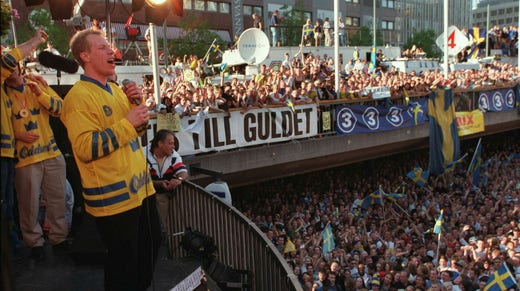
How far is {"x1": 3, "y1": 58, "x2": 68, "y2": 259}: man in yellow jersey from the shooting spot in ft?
13.0

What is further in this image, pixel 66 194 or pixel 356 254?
pixel 356 254

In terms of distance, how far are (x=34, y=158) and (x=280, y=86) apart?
9355 mm

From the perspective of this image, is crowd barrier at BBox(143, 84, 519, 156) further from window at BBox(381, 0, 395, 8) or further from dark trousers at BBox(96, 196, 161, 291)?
window at BBox(381, 0, 395, 8)

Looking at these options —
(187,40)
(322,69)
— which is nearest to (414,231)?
(322,69)

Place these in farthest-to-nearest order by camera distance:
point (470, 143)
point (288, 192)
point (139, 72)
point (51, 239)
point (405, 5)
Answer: point (405, 5)
point (470, 143)
point (139, 72)
point (288, 192)
point (51, 239)

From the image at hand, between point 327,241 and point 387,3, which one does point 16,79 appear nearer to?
point 327,241

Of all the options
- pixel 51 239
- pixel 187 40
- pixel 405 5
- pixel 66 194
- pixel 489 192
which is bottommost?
pixel 489 192

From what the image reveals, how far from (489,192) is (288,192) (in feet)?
24.0

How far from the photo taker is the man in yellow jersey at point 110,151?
2.72 metres

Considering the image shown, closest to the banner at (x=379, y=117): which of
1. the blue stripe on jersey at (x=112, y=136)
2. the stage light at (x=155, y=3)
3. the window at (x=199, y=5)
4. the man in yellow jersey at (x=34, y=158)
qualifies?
the stage light at (x=155, y=3)

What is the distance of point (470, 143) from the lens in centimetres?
2327

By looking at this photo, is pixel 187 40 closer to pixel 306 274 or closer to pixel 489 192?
pixel 489 192

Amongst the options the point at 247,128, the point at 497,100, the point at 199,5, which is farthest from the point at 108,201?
the point at 199,5

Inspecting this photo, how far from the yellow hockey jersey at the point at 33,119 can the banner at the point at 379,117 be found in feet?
33.3
